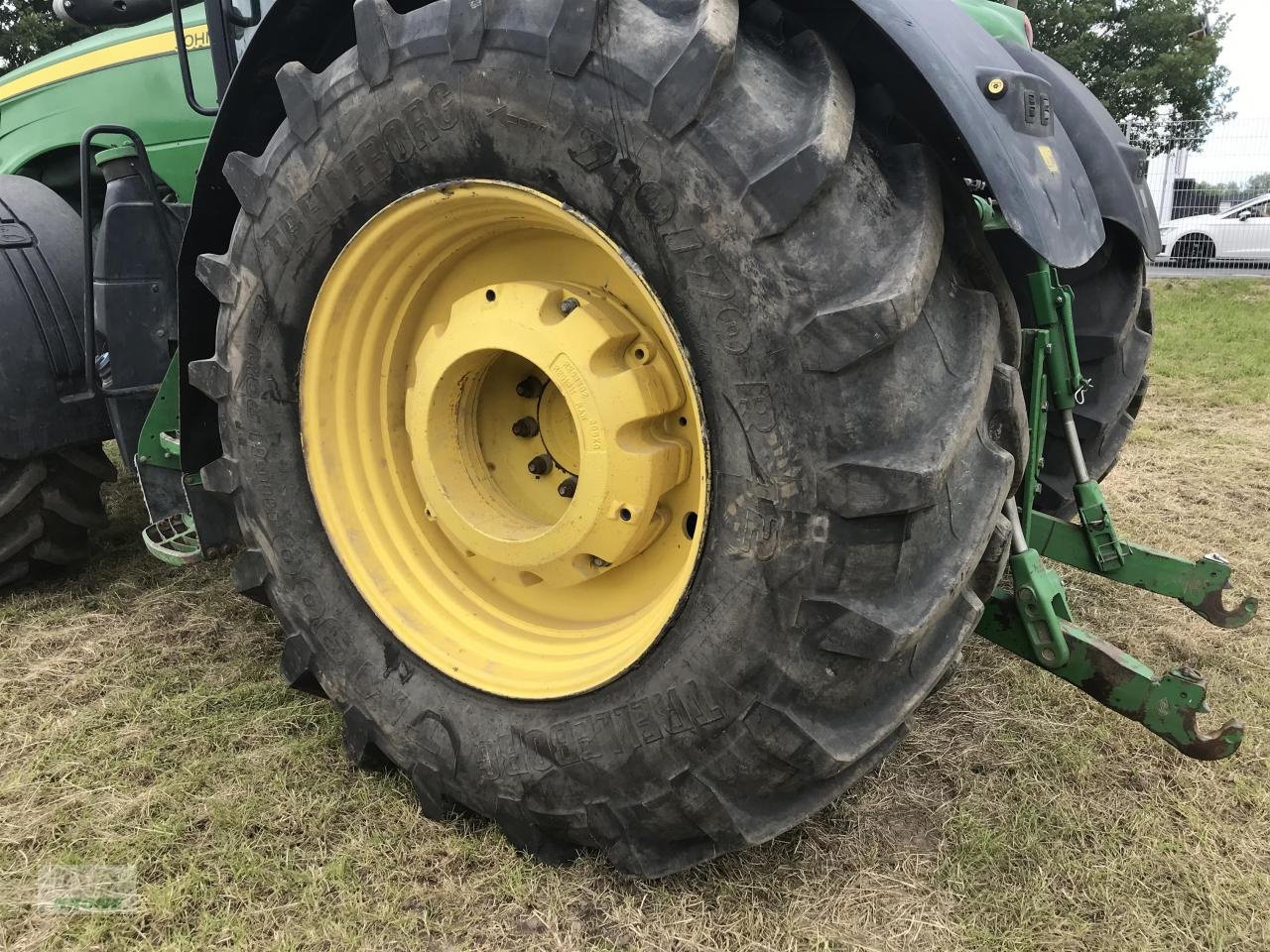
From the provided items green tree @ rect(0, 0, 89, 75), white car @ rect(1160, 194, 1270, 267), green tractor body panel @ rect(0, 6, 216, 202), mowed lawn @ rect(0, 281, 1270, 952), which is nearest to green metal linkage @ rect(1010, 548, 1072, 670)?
mowed lawn @ rect(0, 281, 1270, 952)

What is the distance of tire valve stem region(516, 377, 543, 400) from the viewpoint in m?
1.94

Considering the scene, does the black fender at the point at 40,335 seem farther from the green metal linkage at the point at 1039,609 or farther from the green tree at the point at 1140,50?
the green tree at the point at 1140,50

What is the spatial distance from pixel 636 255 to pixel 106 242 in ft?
5.66

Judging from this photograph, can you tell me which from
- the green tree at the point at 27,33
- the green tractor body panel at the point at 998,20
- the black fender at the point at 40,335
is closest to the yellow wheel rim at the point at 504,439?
the black fender at the point at 40,335

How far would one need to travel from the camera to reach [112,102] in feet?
10.2

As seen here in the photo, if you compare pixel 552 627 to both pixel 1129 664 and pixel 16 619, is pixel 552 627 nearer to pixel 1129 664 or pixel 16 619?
pixel 1129 664

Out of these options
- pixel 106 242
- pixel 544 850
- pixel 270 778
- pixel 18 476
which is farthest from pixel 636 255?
pixel 18 476

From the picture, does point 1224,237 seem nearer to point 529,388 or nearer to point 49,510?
point 529,388

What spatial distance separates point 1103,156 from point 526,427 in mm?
1429

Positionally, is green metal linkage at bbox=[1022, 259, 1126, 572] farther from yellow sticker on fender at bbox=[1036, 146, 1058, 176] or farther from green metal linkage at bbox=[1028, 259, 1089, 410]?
yellow sticker on fender at bbox=[1036, 146, 1058, 176]

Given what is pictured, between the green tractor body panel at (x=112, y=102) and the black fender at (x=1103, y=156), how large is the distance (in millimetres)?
2429

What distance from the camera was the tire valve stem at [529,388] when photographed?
6.37 feet

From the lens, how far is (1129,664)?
69.2 inches

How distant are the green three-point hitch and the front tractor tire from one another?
12.2 inches
